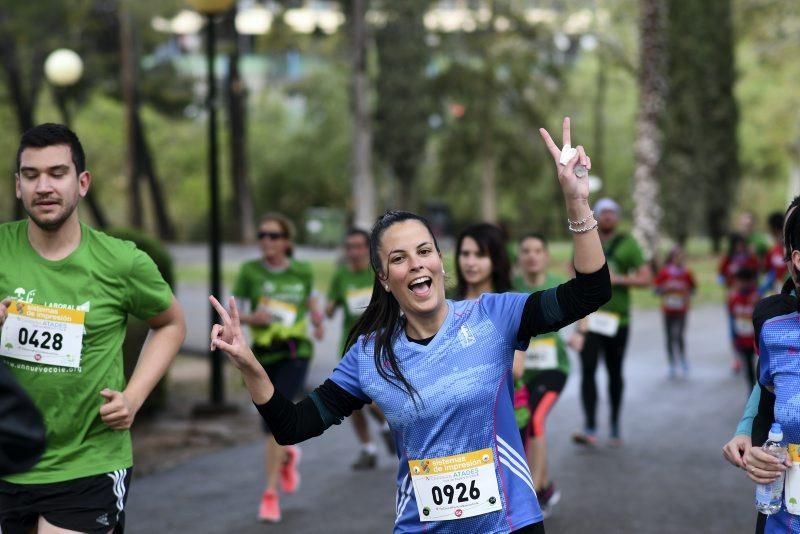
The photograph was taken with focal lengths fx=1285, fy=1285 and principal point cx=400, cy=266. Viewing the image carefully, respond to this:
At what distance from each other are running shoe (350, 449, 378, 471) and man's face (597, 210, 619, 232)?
2754 millimetres

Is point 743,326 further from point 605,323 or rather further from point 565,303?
point 565,303

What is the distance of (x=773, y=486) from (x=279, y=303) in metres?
5.66

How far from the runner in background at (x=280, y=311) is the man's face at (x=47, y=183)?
450 centimetres

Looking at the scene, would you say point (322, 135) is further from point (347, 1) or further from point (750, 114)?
point (347, 1)

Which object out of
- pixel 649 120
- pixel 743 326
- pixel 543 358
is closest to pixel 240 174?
pixel 649 120

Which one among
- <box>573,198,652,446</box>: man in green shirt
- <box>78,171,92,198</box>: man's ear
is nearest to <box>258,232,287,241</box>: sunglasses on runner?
<box>573,198,652,446</box>: man in green shirt

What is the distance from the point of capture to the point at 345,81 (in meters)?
54.4

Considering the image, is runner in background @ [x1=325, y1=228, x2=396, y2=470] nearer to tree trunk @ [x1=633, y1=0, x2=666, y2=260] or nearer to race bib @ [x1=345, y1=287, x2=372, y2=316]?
race bib @ [x1=345, y1=287, x2=372, y2=316]

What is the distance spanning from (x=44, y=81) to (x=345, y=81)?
1733 cm

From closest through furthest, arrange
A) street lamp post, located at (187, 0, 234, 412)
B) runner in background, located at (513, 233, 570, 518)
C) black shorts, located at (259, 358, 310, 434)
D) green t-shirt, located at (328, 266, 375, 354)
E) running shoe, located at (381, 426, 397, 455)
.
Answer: runner in background, located at (513, 233, 570, 518) → black shorts, located at (259, 358, 310, 434) → green t-shirt, located at (328, 266, 375, 354) → running shoe, located at (381, 426, 397, 455) → street lamp post, located at (187, 0, 234, 412)

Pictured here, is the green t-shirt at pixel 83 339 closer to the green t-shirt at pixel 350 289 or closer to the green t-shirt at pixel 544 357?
the green t-shirt at pixel 544 357

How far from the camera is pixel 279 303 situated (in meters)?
9.05

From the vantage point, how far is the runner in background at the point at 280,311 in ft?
29.1

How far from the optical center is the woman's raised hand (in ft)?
12.2
